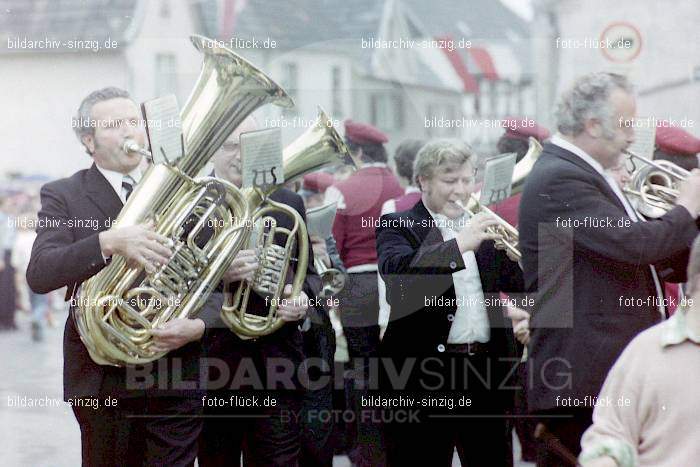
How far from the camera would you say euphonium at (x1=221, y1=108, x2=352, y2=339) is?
4906 mm

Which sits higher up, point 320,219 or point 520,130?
point 520,130

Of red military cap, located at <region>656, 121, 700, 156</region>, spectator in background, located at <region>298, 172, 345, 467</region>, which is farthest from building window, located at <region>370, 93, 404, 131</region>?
red military cap, located at <region>656, 121, 700, 156</region>

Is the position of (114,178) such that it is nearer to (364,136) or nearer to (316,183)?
(364,136)

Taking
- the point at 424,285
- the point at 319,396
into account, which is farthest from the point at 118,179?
the point at 319,396

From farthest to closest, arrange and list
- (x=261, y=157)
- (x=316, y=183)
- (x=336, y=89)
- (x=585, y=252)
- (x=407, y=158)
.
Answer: (x=336, y=89)
(x=316, y=183)
(x=407, y=158)
(x=261, y=157)
(x=585, y=252)

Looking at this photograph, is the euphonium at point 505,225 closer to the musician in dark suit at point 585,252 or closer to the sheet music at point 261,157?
the musician in dark suit at point 585,252

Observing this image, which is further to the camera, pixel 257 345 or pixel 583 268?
pixel 257 345

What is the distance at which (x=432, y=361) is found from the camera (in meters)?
4.98

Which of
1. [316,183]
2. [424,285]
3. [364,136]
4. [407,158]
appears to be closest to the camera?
[424,285]

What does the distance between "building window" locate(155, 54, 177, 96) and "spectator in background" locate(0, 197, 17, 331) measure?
3389 millimetres

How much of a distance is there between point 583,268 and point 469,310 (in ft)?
3.30

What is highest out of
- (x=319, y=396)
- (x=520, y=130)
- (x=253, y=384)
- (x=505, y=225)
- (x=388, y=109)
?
(x=520, y=130)

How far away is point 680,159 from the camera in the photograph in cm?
566

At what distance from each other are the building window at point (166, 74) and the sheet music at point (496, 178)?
12.3 m
